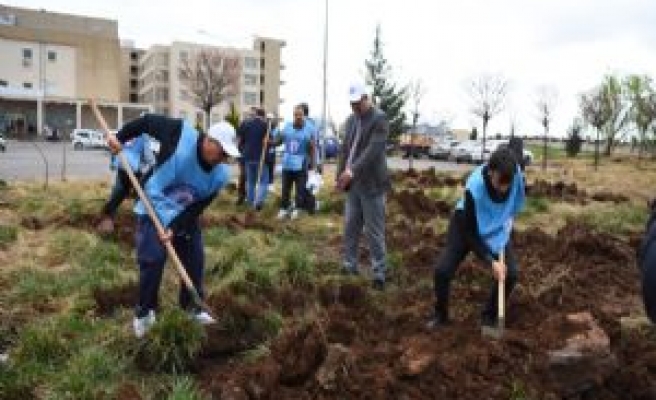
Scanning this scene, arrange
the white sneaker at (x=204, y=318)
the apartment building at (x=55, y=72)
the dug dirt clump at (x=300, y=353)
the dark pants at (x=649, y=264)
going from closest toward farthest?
the dark pants at (x=649, y=264)
the dug dirt clump at (x=300, y=353)
the white sneaker at (x=204, y=318)
the apartment building at (x=55, y=72)

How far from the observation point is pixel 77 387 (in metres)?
4.23

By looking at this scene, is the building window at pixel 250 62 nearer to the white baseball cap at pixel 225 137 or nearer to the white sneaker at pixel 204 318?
the white sneaker at pixel 204 318

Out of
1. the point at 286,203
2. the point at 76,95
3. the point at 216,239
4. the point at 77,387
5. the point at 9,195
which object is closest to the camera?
the point at 77,387

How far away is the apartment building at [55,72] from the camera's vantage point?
6450 cm

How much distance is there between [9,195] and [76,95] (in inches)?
2374

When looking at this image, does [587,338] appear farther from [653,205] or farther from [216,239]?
[216,239]

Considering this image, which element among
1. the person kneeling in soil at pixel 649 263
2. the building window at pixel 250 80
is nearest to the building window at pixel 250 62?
the building window at pixel 250 80

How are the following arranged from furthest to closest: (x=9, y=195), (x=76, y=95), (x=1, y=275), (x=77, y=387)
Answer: (x=76, y=95) → (x=9, y=195) → (x=1, y=275) → (x=77, y=387)

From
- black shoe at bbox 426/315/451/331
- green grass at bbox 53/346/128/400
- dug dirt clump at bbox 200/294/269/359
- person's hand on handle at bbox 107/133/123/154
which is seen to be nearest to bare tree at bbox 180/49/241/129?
person's hand on handle at bbox 107/133/123/154

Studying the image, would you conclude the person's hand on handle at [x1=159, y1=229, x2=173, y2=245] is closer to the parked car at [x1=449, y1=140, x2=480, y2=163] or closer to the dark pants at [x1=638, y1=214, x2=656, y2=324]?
the dark pants at [x1=638, y1=214, x2=656, y2=324]

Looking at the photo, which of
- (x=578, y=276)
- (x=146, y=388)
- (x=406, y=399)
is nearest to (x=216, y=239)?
(x=578, y=276)

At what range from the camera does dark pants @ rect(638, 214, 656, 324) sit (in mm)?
3139

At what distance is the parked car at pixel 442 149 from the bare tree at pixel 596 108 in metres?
6.48

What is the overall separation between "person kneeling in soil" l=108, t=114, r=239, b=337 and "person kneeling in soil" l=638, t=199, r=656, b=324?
248 cm
